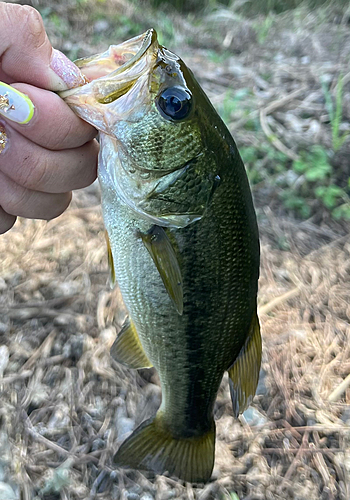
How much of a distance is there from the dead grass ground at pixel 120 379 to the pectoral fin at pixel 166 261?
102cm

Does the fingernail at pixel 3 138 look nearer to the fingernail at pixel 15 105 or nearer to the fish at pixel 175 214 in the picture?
the fingernail at pixel 15 105

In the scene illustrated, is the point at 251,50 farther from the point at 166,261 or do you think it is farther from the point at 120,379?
the point at 166,261

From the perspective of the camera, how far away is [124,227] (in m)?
1.44

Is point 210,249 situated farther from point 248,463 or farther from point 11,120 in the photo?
point 248,463

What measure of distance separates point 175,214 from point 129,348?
66 centimetres

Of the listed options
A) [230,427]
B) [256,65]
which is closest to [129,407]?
[230,427]

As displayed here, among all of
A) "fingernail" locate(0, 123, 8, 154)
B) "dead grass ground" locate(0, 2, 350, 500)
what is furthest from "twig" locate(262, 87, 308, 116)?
"fingernail" locate(0, 123, 8, 154)

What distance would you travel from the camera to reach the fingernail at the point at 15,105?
121cm

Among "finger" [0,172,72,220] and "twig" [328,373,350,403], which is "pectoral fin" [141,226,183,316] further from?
"twig" [328,373,350,403]

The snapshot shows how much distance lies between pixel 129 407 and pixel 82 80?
1558 millimetres

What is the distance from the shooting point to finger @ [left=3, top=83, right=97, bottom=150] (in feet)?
4.18

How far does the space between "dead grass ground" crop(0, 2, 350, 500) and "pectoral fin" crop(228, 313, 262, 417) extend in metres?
0.65

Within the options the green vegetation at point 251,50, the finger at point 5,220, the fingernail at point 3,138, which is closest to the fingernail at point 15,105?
the fingernail at point 3,138

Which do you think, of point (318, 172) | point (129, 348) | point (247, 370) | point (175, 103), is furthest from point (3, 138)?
point (318, 172)
